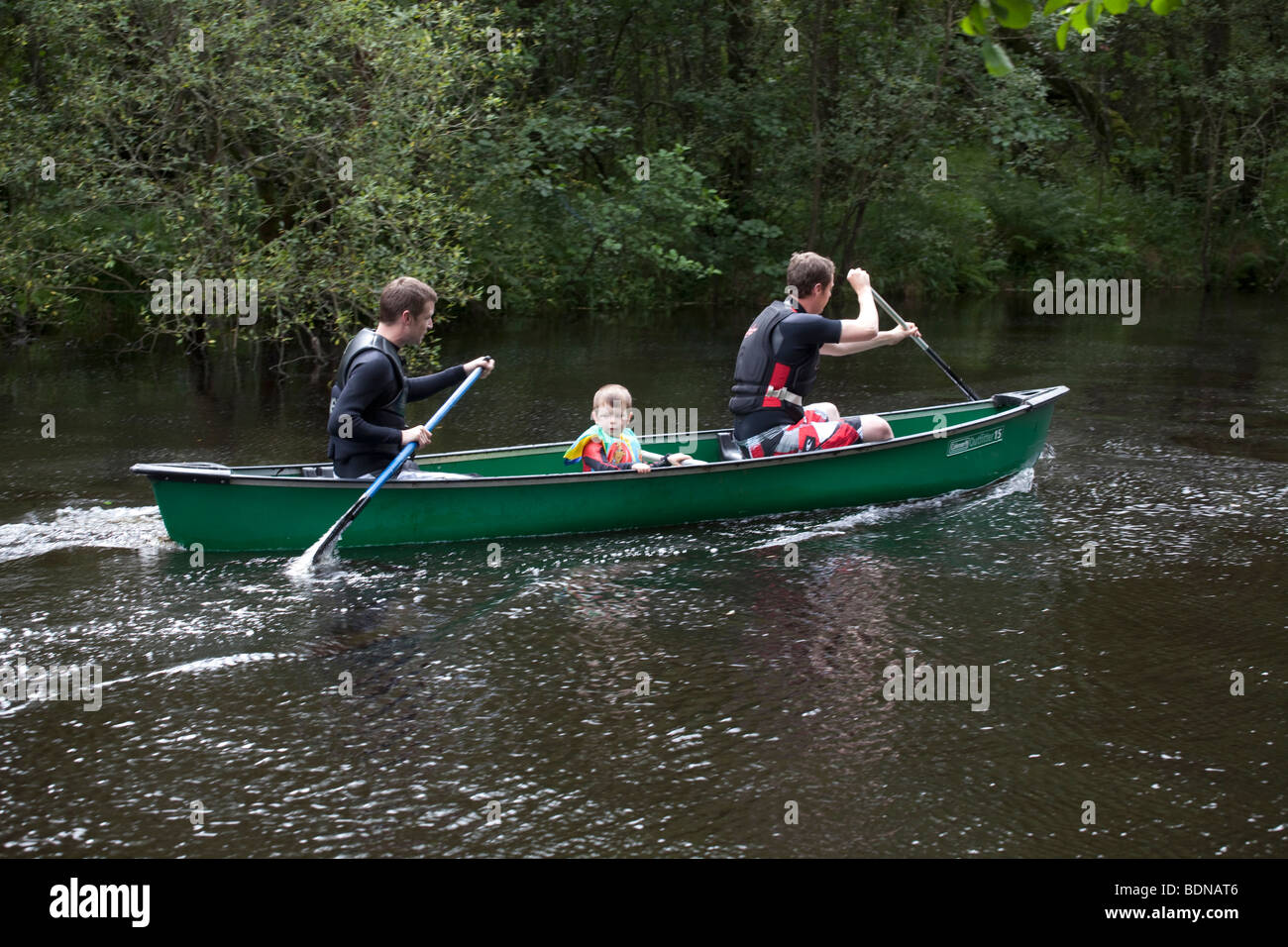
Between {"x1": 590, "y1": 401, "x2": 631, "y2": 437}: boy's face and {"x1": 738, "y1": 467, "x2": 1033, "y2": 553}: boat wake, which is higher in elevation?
{"x1": 590, "y1": 401, "x2": 631, "y2": 437}: boy's face

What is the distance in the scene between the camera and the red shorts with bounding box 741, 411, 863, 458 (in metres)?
7.89

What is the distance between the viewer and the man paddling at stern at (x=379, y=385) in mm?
6820

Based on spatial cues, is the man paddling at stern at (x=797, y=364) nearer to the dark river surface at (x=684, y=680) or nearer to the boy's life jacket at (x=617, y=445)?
the dark river surface at (x=684, y=680)

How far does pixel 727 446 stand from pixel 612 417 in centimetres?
122

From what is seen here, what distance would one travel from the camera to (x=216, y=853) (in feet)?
13.1

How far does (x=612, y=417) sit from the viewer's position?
7641 mm

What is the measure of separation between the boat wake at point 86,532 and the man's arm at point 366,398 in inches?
53.2

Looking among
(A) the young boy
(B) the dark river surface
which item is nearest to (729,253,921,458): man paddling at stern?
(B) the dark river surface

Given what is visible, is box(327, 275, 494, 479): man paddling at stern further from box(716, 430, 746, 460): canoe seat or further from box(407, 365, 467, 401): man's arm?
box(716, 430, 746, 460): canoe seat

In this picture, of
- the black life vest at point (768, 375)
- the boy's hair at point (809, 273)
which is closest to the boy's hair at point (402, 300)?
the black life vest at point (768, 375)

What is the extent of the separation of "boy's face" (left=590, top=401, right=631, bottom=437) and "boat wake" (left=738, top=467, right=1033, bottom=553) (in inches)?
41.1

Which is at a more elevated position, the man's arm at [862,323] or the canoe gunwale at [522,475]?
the man's arm at [862,323]
